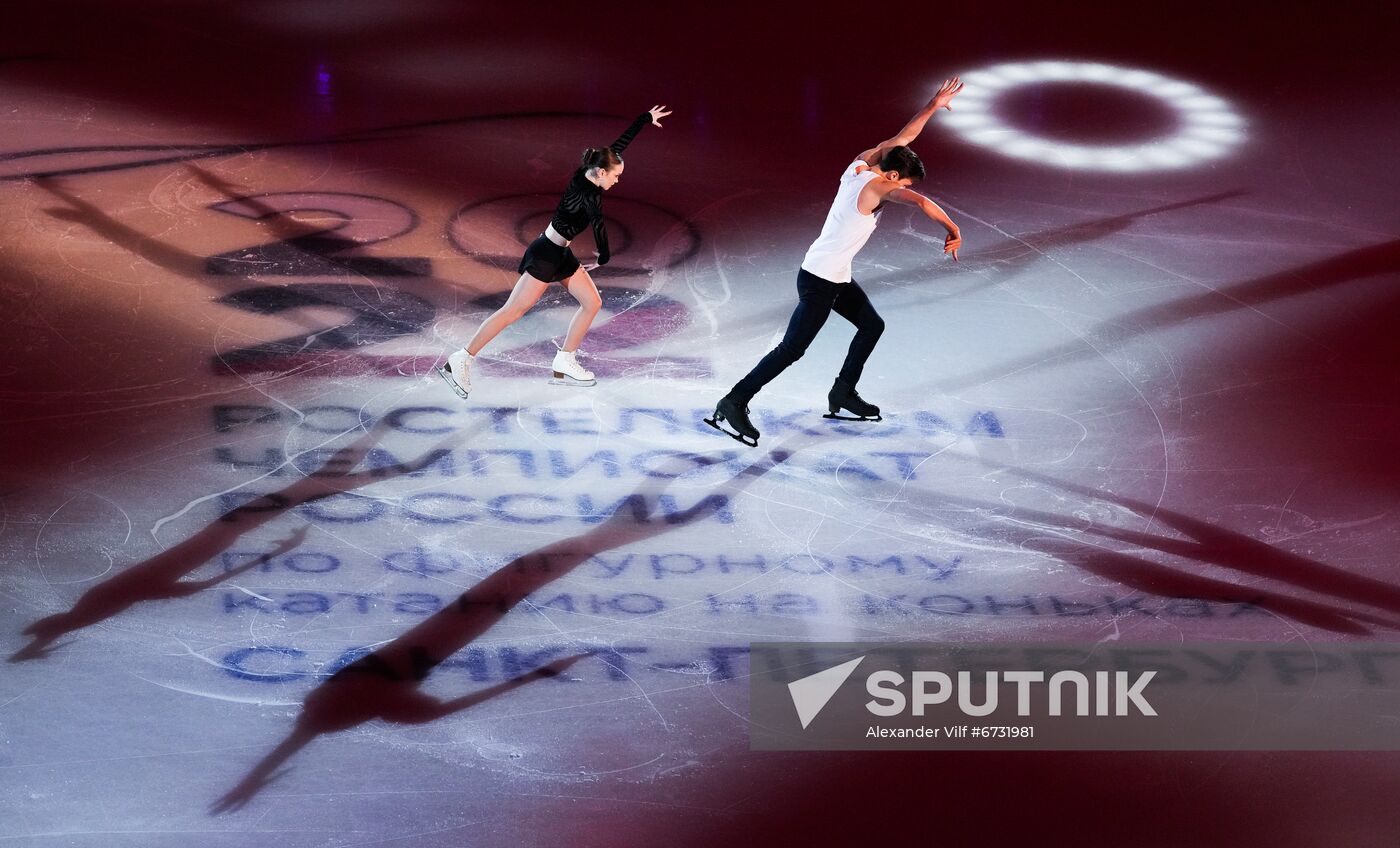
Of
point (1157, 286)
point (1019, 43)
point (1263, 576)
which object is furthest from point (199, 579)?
point (1019, 43)

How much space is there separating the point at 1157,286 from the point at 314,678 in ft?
18.6

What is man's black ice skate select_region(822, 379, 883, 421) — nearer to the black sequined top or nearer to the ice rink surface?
the ice rink surface

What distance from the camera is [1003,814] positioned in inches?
202

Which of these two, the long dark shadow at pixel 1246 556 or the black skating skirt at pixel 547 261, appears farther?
the black skating skirt at pixel 547 261

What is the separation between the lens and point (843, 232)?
6852 millimetres

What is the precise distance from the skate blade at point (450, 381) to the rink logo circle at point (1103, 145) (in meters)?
4.60

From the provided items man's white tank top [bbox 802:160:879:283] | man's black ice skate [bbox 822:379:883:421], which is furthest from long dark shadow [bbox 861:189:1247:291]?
man's white tank top [bbox 802:160:879:283]

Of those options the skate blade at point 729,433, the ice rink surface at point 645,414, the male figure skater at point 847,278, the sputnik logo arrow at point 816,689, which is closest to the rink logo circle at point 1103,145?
the ice rink surface at point 645,414

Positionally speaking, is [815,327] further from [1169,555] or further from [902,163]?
[1169,555]

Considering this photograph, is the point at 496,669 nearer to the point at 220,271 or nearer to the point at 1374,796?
the point at 1374,796

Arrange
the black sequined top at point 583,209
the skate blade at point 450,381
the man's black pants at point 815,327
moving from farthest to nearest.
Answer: the skate blade at point 450,381
the man's black pants at point 815,327
the black sequined top at point 583,209

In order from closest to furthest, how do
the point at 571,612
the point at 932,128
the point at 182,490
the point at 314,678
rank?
the point at 314,678
the point at 571,612
the point at 182,490
the point at 932,128

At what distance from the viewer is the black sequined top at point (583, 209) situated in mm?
6867

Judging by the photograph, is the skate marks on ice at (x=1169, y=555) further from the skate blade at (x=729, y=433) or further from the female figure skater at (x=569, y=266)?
the female figure skater at (x=569, y=266)
